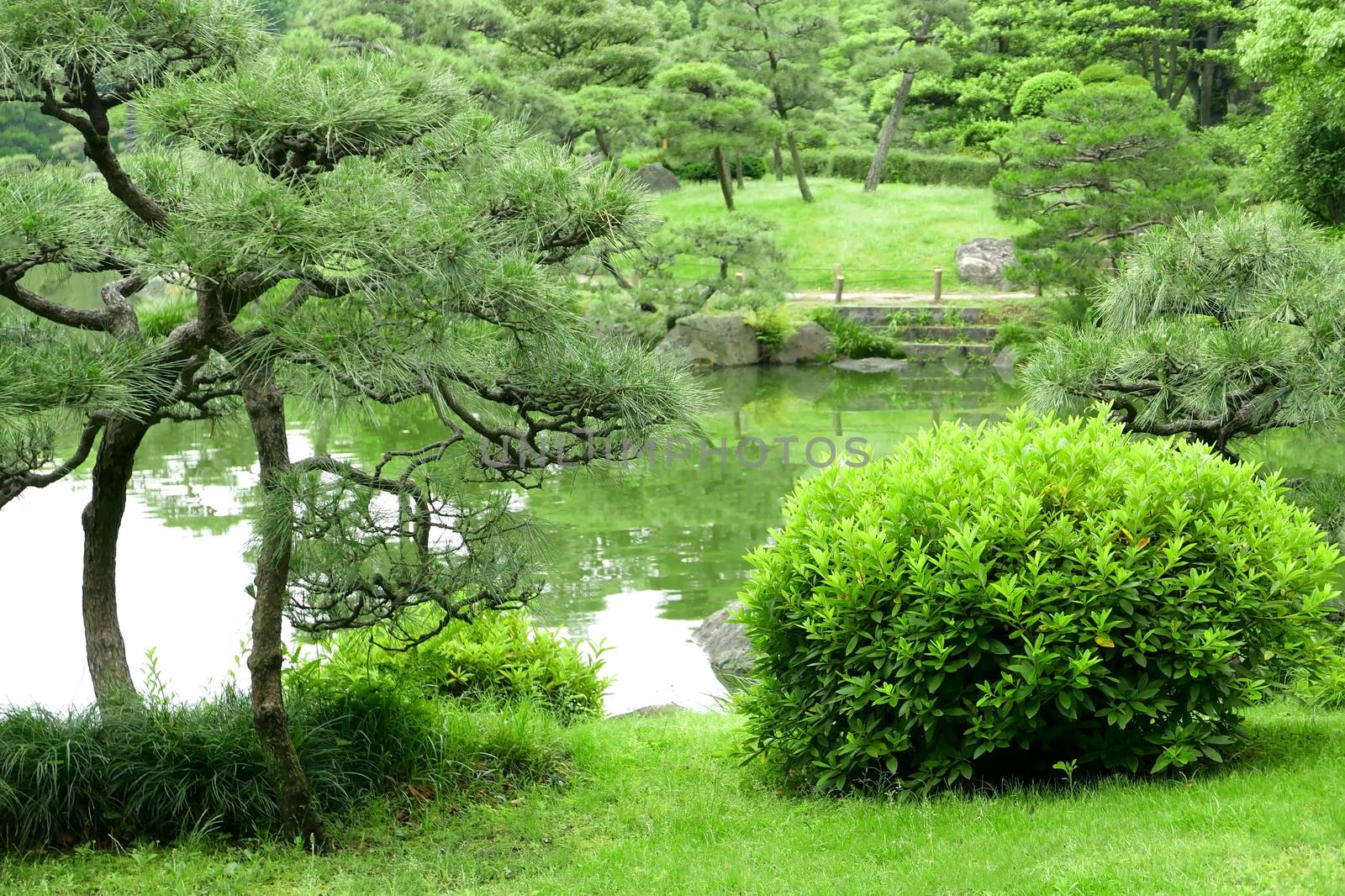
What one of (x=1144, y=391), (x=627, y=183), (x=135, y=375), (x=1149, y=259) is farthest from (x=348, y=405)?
(x=1149, y=259)

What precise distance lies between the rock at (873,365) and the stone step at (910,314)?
3.34 feet

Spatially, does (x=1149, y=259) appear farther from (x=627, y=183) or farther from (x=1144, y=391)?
(x=627, y=183)

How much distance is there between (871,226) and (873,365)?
626cm

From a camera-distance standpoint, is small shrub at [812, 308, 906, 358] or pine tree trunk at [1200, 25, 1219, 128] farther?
pine tree trunk at [1200, 25, 1219, 128]

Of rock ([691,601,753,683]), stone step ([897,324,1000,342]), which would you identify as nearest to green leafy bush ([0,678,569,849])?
rock ([691,601,753,683])

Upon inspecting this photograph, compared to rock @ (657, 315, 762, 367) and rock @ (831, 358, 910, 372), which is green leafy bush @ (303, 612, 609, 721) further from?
rock @ (831, 358, 910, 372)

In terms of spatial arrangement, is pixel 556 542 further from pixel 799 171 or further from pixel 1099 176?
pixel 799 171

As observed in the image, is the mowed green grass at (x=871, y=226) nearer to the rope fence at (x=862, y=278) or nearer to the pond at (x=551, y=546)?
the rope fence at (x=862, y=278)

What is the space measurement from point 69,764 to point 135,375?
45.4 inches

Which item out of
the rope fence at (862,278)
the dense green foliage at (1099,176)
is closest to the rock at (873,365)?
the dense green foliage at (1099,176)

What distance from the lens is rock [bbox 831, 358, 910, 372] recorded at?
709 inches

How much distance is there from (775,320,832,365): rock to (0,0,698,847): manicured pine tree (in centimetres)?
1500

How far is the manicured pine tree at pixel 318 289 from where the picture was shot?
2.92 m

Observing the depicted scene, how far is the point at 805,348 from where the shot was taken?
18719 mm
